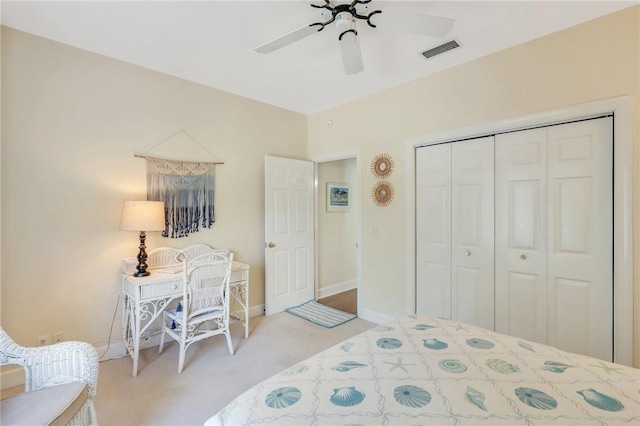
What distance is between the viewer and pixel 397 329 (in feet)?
5.69

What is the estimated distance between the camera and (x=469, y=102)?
279 cm

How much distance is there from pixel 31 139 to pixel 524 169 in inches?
158

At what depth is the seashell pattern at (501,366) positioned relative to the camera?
4.20 feet

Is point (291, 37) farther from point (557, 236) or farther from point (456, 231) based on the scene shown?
point (557, 236)

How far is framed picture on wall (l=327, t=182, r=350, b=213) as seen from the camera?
471 cm

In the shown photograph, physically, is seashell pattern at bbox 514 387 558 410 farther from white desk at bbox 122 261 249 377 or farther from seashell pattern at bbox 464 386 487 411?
white desk at bbox 122 261 249 377

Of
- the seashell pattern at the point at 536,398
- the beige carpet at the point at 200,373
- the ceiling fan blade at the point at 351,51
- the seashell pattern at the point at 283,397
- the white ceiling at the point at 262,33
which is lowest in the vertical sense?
the beige carpet at the point at 200,373

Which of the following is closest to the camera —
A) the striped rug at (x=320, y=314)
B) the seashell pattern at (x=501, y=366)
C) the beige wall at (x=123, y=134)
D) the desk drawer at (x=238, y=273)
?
the seashell pattern at (x=501, y=366)

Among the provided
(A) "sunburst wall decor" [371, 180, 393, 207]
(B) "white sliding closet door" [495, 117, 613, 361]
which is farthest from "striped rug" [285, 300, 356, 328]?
(B) "white sliding closet door" [495, 117, 613, 361]

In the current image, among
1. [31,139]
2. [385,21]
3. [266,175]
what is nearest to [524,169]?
[385,21]

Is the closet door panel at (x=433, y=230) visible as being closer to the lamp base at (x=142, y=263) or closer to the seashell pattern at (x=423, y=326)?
the seashell pattern at (x=423, y=326)

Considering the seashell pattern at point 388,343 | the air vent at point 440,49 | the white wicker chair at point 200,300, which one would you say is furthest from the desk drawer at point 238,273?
the air vent at point 440,49

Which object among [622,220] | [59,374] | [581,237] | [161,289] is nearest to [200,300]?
[161,289]

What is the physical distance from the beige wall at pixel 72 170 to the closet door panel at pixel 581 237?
3.31 meters
